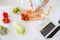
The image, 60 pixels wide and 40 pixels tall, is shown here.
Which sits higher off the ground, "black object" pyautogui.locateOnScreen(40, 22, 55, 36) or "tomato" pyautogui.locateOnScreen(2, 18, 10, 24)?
"tomato" pyautogui.locateOnScreen(2, 18, 10, 24)

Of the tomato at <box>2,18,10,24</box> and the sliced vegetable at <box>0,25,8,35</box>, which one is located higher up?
the tomato at <box>2,18,10,24</box>

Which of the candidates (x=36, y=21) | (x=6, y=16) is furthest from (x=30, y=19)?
(x=6, y=16)

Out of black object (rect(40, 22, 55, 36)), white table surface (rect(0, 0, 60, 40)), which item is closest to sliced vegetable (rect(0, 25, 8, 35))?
white table surface (rect(0, 0, 60, 40))

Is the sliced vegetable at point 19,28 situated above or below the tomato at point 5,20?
below

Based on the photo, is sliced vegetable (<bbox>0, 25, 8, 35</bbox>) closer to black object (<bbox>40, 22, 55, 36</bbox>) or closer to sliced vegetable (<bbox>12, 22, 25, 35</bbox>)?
sliced vegetable (<bbox>12, 22, 25, 35</bbox>)

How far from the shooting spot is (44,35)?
944mm

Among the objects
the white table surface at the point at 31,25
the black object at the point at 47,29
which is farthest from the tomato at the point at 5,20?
the black object at the point at 47,29

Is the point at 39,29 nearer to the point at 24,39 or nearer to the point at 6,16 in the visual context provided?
the point at 24,39

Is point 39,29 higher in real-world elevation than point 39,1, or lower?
lower

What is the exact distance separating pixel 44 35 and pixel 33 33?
0.06m

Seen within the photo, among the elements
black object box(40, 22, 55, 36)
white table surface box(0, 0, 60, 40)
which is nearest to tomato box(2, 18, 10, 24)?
white table surface box(0, 0, 60, 40)

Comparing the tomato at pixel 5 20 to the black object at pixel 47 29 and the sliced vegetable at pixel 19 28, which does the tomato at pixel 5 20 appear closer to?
the sliced vegetable at pixel 19 28

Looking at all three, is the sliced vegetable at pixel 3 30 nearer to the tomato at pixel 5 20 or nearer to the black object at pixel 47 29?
the tomato at pixel 5 20

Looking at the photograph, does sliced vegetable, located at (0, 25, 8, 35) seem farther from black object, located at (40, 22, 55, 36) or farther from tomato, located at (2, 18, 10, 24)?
black object, located at (40, 22, 55, 36)
